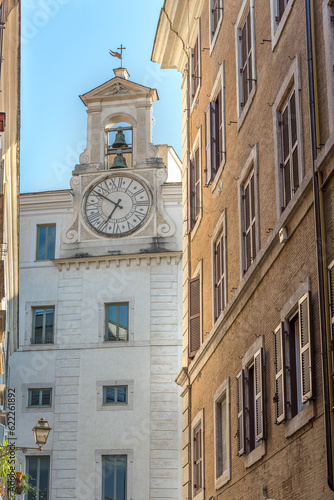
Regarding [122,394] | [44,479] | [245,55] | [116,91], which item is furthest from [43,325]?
[245,55]

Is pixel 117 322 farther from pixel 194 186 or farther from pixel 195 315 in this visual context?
pixel 195 315

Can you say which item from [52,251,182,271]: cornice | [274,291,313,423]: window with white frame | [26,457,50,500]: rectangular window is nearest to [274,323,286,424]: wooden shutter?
[274,291,313,423]: window with white frame

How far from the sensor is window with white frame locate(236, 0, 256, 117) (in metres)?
15.7

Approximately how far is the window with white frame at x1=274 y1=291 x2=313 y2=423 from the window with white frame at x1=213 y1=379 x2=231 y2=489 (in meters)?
3.65

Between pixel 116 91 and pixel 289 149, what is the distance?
2547cm

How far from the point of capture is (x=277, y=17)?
14062 mm

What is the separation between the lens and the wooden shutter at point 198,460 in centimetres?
1876

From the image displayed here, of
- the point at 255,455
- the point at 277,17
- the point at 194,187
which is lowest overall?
the point at 255,455

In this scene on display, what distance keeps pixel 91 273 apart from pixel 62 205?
3228 mm

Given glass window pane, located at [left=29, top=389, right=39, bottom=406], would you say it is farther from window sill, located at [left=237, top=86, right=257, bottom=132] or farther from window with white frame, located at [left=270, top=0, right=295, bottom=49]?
window with white frame, located at [left=270, top=0, right=295, bottom=49]

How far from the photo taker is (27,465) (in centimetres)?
3262

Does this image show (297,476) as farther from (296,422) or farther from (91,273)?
(91,273)

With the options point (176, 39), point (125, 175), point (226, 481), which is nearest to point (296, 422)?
point (226, 481)

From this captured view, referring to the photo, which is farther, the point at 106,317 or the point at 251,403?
the point at 106,317
